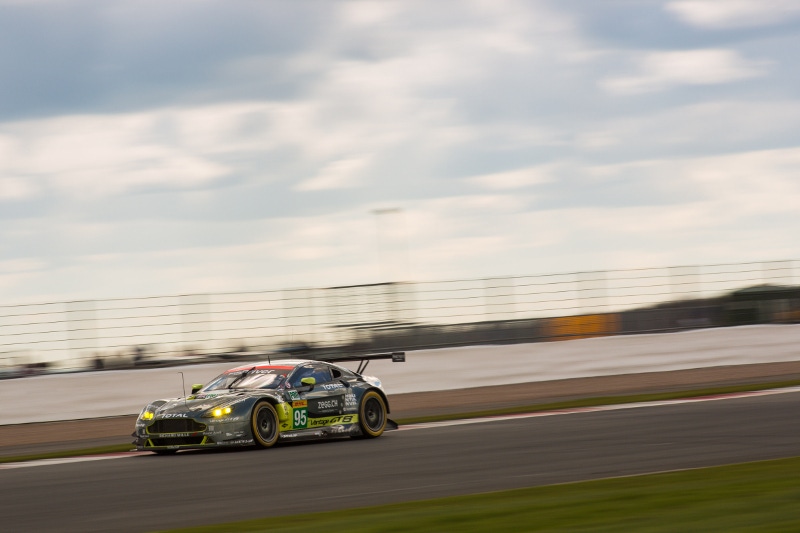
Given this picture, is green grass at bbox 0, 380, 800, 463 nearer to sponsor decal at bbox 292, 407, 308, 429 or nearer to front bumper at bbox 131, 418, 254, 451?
front bumper at bbox 131, 418, 254, 451

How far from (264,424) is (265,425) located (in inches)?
1.0

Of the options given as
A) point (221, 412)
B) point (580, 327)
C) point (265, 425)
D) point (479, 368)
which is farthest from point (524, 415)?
point (580, 327)

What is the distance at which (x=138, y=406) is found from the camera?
74.2 feet

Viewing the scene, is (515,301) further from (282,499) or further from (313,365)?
(282,499)

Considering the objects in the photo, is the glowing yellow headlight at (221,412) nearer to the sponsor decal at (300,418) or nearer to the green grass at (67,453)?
the sponsor decal at (300,418)

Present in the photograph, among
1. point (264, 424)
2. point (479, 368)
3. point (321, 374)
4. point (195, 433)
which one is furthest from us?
point (479, 368)

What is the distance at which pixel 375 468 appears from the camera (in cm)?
1141

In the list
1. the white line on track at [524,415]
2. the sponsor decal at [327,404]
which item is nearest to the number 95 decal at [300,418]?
the sponsor decal at [327,404]

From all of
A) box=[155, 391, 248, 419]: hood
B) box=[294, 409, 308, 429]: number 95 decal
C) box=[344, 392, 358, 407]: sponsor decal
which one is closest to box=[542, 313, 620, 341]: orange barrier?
box=[344, 392, 358, 407]: sponsor decal

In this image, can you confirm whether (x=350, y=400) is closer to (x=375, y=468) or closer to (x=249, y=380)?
(x=249, y=380)

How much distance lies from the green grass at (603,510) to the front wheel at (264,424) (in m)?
6.27

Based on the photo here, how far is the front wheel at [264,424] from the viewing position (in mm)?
14547

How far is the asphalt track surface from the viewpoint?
8891 millimetres

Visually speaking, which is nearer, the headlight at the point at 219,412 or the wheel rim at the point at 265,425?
the headlight at the point at 219,412
